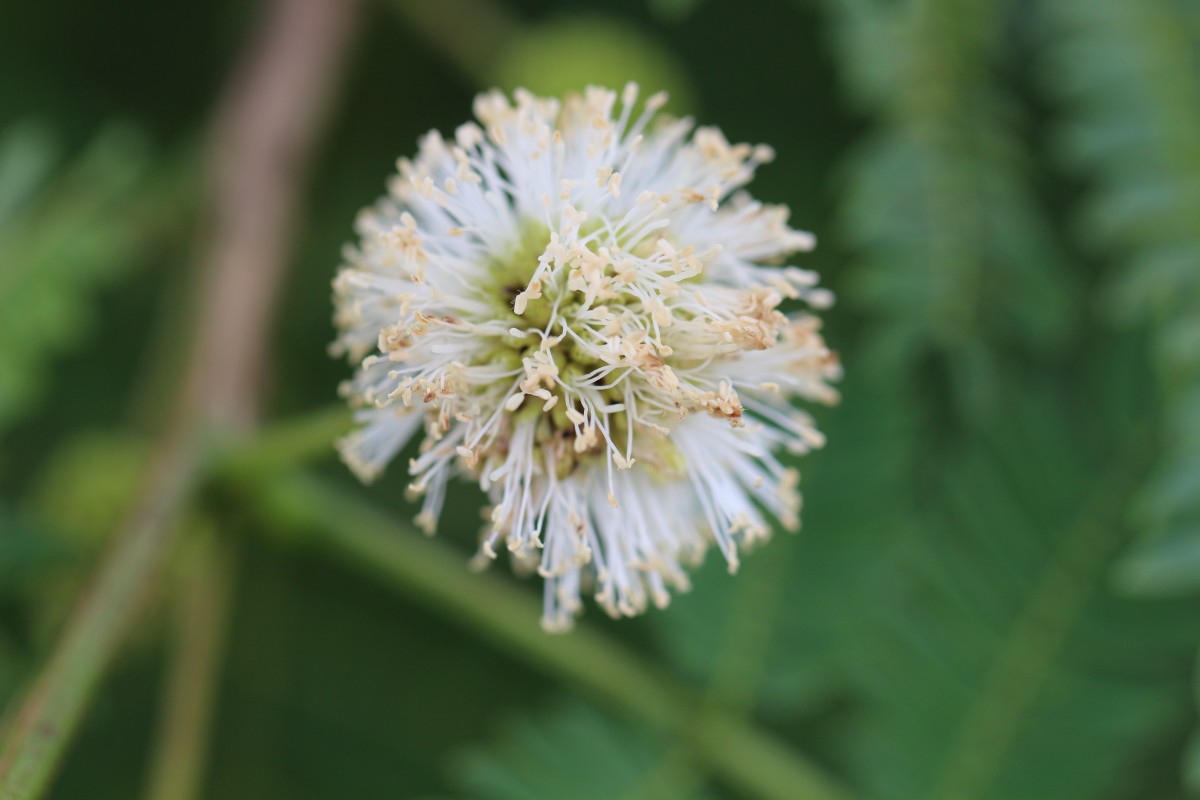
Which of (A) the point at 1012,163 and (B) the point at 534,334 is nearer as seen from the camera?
(B) the point at 534,334

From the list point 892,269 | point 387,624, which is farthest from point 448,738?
point 892,269

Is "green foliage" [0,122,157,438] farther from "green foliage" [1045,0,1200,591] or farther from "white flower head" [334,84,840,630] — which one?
"green foliage" [1045,0,1200,591]

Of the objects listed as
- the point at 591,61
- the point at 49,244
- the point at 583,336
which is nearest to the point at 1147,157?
the point at 583,336

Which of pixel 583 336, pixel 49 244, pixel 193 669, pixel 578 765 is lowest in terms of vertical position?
pixel 193 669

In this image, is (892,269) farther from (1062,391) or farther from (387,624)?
(387,624)

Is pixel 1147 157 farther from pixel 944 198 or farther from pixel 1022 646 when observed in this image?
pixel 1022 646

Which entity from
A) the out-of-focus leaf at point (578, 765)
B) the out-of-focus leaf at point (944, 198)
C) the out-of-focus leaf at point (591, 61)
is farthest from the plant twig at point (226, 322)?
the out-of-focus leaf at point (944, 198)

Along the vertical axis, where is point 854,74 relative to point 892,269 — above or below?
above

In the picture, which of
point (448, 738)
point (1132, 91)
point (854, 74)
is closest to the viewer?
point (1132, 91)
